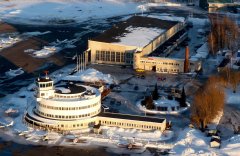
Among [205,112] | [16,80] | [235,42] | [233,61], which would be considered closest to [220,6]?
[235,42]

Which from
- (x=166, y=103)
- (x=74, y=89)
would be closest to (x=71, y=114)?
(x=74, y=89)

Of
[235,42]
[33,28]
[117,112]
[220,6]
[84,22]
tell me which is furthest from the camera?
[220,6]

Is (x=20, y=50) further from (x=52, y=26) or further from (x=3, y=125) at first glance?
(x=3, y=125)

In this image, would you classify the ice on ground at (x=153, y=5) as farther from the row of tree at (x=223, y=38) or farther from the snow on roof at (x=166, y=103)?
the snow on roof at (x=166, y=103)

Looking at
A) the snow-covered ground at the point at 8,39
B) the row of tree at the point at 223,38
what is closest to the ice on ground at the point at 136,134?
the row of tree at the point at 223,38

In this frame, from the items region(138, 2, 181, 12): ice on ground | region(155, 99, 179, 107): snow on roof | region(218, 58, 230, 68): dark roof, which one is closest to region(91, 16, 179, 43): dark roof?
region(218, 58, 230, 68): dark roof

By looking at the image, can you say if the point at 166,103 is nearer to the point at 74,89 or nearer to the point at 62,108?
the point at 74,89
